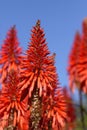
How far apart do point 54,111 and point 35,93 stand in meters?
1.84

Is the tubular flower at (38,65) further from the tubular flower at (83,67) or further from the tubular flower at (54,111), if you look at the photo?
the tubular flower at (83,67)

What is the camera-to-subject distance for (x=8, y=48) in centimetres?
2227

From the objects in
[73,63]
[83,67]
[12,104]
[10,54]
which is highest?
[73,63]

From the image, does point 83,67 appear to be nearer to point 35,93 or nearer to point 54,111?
point 54,111

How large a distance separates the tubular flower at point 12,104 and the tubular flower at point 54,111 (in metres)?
0.76

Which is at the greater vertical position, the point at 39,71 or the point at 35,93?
the point at 39,71

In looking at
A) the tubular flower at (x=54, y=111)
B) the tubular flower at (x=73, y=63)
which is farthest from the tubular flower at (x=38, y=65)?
the tubular flower at (x=73, y=63)

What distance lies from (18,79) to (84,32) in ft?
45.3

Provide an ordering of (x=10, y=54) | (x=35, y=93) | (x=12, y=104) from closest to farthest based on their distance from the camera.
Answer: (x=35, y=93) → (x=12, y=104) → (x=10, y=54)

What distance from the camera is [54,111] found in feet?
56.0

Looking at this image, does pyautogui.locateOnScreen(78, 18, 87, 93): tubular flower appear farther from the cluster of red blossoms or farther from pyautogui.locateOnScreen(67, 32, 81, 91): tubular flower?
the cluster of red blossoms

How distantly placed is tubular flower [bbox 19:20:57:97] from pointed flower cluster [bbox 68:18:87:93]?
35.6 feet

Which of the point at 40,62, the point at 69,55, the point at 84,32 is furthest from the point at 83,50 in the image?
the point at 40,62

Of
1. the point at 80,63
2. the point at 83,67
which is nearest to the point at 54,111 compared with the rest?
the point at 83,67
